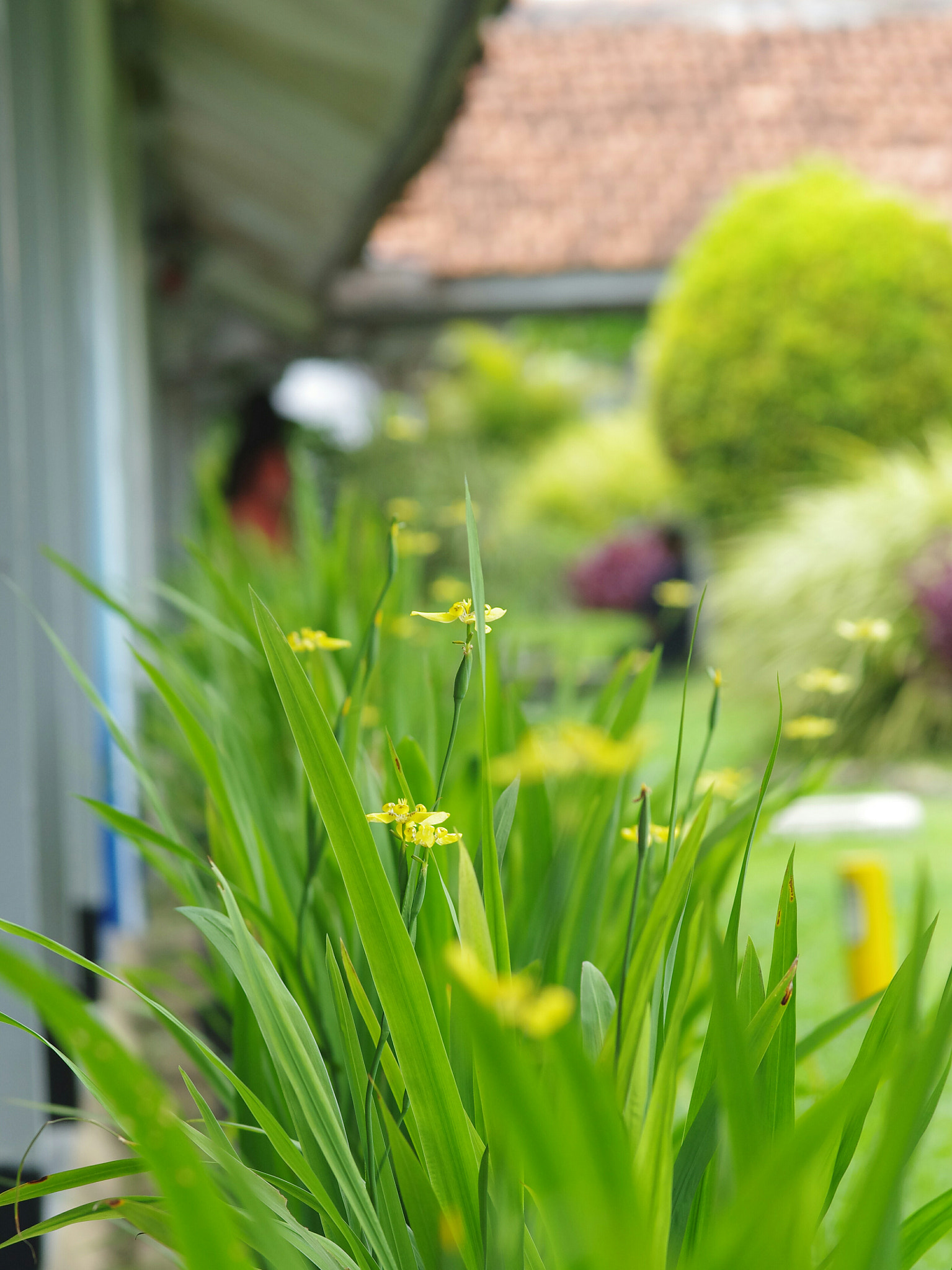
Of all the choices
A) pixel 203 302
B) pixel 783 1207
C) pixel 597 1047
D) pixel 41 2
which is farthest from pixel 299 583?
pixel 203 302

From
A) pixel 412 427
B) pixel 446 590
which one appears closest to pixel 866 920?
pixel 446 590

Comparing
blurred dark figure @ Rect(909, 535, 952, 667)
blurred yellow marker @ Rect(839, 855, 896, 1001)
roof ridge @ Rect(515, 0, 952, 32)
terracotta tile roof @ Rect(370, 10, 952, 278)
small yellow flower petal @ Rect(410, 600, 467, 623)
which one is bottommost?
small yellow flower petal @ Rect(410, 600, 467, 623)

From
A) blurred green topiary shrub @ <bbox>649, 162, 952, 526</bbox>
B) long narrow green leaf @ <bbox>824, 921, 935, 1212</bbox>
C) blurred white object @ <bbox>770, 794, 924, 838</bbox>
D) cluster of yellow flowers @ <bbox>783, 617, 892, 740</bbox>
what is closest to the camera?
long narrow green leaf @ <bbox>824, 921, 935, 1212</bbox>

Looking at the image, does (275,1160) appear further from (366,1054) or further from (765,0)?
(765,0)

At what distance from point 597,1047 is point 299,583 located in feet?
4.95

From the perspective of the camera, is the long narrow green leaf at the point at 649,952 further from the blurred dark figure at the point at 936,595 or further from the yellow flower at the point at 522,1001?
the blurred dark figure at the point at 936,595

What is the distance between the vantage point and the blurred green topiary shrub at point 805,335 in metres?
5.42

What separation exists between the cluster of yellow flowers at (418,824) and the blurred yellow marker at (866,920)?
1204 millimetres

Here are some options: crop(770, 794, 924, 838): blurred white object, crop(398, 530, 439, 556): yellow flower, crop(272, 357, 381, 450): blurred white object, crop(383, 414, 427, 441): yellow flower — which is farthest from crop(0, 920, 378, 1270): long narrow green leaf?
crop(272, 357, 381, 450): blurred white object

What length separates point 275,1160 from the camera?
2.33 feet

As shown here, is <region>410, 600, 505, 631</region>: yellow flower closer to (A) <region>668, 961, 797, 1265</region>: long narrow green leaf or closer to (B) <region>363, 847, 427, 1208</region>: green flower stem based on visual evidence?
(B) <region>363, 847, 427, 1208</region>: green flower stem

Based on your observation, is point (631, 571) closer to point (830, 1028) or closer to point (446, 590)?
point (446, 590)

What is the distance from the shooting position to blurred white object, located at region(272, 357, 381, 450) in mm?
7520

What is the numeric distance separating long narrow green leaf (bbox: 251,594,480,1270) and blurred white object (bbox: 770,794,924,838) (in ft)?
6.89
